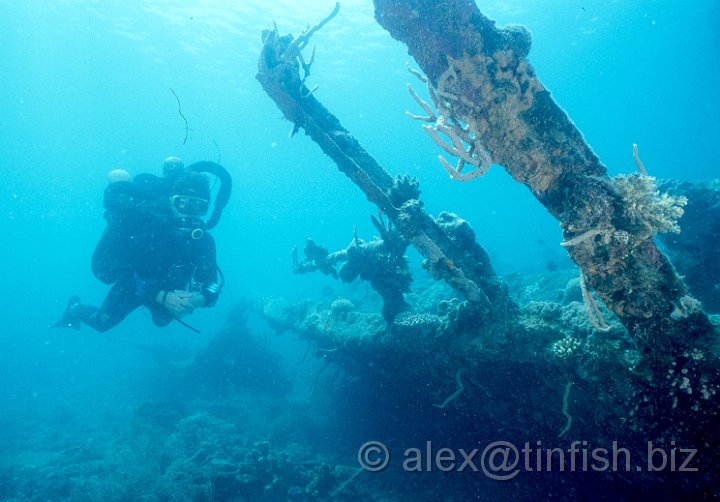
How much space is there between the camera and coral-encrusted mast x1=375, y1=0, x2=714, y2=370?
301cm

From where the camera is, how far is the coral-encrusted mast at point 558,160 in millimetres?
3010

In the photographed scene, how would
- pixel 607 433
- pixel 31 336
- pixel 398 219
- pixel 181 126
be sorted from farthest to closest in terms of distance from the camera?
pixel 181 126 < pixel 31 336 < pixel 398 219 < pixel 607 433

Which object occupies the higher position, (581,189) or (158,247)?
(581,189)

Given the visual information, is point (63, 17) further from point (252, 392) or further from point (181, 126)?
point (181, 126)

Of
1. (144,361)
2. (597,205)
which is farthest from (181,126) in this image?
(597,205)

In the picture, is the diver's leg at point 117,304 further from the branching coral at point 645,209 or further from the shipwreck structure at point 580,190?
the branching coral at point 645,209

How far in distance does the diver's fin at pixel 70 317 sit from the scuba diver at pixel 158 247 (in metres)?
2.08

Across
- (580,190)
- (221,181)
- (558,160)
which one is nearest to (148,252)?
(221,181)

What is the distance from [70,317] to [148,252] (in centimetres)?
374

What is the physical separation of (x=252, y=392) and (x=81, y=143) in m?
85.4

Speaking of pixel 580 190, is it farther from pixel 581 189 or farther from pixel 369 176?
pixel 369 176

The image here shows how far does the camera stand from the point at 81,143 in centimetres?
7475

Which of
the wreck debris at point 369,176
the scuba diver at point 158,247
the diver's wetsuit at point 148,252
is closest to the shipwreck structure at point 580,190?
the wreck debris at point 369,176

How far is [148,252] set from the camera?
7258 mm
